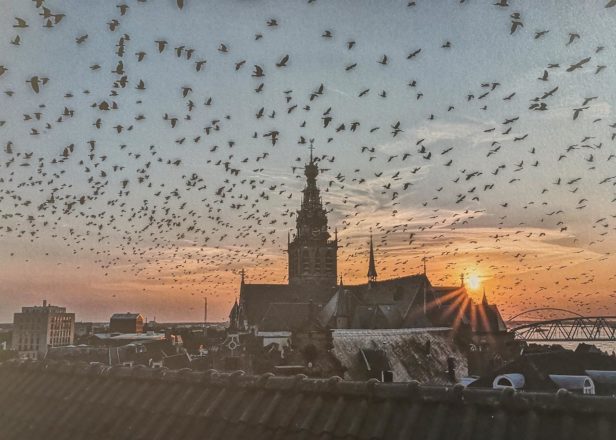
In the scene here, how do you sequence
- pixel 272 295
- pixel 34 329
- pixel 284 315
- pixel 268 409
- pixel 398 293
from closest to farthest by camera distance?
1. pixel 268 409
2. pixel 398 293
3. pixel 284 315
4. pixel 272 295
5. pixel 34 329

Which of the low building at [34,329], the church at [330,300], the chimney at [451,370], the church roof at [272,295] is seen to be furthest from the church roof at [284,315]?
the low building at [34,329]

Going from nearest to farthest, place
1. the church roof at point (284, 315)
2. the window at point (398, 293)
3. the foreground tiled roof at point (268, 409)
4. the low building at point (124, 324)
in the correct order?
the foreground tiled roof at point (268, 409) → the window at point (398, 293) → the church roof at point (284, 315) → the low building at point (124, 324)

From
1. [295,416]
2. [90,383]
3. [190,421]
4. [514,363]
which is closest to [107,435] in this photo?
[190,421]

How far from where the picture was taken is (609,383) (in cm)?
3572

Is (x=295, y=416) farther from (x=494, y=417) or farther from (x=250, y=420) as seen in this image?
(x=494, y=417)

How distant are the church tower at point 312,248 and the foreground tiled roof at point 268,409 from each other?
3662 inches

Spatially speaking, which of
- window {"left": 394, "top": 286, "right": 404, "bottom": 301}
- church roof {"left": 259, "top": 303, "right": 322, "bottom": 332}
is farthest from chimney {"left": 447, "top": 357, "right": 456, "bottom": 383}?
church roof {"left": 259, "top": 303, "right": 322, "bottom": 332}

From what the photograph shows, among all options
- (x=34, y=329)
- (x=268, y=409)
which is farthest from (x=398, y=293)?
(x=34, y=329)

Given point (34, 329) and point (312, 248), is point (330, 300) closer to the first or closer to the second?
point (312, 248)

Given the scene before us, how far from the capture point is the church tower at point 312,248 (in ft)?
334

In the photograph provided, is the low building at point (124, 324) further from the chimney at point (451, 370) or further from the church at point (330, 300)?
the chimney at point (451, 370)

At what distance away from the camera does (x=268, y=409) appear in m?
6.52

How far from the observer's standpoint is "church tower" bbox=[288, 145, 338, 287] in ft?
334

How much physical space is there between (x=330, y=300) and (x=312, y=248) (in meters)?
18.7
